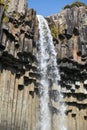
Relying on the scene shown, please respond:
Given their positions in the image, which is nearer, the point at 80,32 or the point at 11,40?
the point at 11,40

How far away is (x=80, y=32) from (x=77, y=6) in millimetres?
2815

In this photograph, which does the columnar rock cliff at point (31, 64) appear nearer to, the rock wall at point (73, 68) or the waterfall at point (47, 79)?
the rock wall at point (73, 68)

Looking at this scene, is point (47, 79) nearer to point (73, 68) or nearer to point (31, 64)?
point (73, 68)

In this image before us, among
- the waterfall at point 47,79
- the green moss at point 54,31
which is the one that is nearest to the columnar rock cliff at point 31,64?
the green moss at point 54,31

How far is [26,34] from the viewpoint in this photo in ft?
54.7

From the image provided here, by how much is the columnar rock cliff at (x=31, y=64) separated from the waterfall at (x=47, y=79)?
1.07ft

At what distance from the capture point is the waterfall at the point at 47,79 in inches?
667

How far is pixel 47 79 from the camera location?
17688mm

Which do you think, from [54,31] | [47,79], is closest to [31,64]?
[47,79]

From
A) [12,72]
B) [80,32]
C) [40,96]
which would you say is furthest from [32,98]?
[80,32]

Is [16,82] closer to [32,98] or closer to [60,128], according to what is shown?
[32,98]

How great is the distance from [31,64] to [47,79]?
191 centimetres

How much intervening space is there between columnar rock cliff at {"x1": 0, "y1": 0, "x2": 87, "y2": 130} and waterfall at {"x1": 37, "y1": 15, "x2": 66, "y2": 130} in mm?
326

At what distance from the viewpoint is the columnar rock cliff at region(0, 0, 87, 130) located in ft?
49.3
